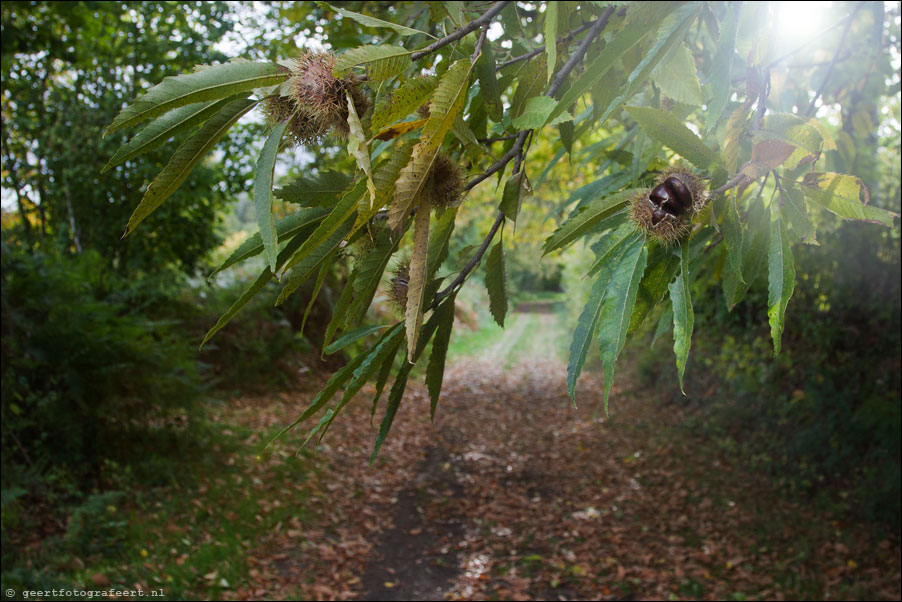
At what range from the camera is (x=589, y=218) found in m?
1.33

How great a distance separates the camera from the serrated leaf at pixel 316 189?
133 centimetres

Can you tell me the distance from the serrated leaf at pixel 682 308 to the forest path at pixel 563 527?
178 inches

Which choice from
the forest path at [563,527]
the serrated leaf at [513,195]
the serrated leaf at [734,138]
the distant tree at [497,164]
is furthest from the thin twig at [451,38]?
the forest path at [563,527]

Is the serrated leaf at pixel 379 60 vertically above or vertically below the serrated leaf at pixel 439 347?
above

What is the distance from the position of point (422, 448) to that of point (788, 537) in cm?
499

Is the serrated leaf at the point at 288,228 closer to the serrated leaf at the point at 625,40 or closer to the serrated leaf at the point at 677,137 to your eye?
the serrated leaf at the point at 625,40

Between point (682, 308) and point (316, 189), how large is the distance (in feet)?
2.62

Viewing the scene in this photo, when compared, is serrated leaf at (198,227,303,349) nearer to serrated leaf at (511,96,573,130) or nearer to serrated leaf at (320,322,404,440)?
serrated leaf at (320,322,404,440)

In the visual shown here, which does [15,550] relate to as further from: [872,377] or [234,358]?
[872,377]

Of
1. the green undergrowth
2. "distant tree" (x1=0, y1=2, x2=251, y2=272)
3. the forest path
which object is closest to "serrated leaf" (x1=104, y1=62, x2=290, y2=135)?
the green undergrowth

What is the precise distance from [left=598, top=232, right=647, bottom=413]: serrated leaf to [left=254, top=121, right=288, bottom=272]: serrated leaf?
1.98 feet

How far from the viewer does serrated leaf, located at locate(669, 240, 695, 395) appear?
1158mm

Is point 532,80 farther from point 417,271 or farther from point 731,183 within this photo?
point 417,271

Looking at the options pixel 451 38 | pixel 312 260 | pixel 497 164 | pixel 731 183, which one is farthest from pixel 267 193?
pixel 731 183
